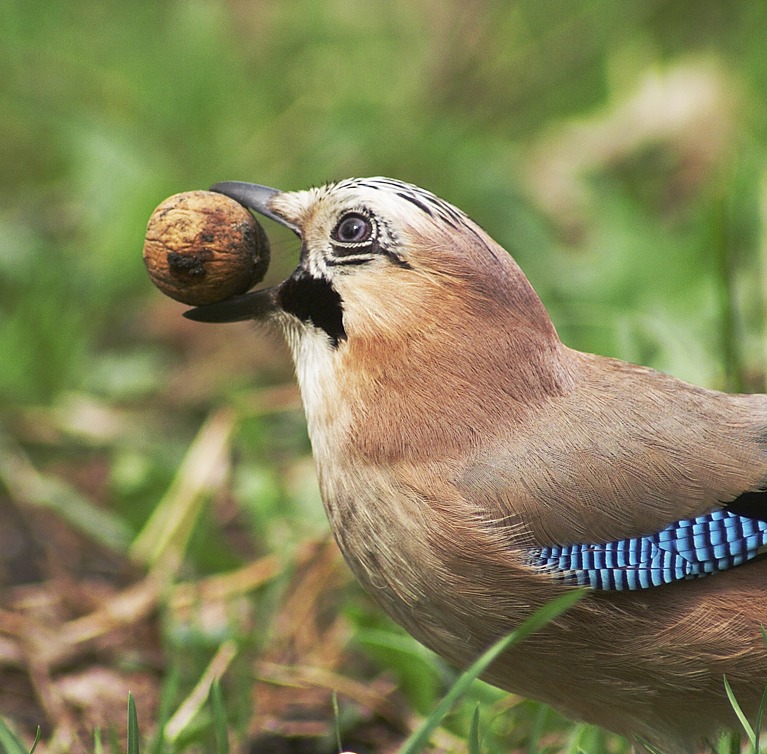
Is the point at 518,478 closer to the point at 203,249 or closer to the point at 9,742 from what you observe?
the point at 203,249

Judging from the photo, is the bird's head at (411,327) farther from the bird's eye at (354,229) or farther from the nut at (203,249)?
the nut at (203,249)

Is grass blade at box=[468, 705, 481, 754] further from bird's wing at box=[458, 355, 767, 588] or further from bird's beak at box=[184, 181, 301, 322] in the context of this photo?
bird's beak at box=[184, 181, 301, 322]

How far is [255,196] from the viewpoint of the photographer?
3012 mm

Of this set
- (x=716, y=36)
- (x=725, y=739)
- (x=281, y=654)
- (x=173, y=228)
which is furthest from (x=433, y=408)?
(x=716, y=36)

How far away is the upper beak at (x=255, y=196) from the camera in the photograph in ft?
9.75

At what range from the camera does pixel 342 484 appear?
8.83 ft

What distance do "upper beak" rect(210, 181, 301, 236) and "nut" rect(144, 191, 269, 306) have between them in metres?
0.03

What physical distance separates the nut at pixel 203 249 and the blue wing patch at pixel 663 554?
3.16 feet

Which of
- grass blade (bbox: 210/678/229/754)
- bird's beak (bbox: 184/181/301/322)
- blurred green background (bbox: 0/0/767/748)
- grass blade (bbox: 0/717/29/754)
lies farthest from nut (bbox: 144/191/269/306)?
grass blade (bbox: 0/717/29/754)

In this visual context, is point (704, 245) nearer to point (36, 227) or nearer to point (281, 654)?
point (281, 654)

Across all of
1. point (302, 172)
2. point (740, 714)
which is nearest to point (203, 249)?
point (740, 714)

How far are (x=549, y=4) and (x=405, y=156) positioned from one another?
1882mm

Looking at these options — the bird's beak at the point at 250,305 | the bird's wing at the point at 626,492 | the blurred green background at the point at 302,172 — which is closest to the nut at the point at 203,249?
the bird's beak at the point at 250,305

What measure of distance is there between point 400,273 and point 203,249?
0.47 metres
